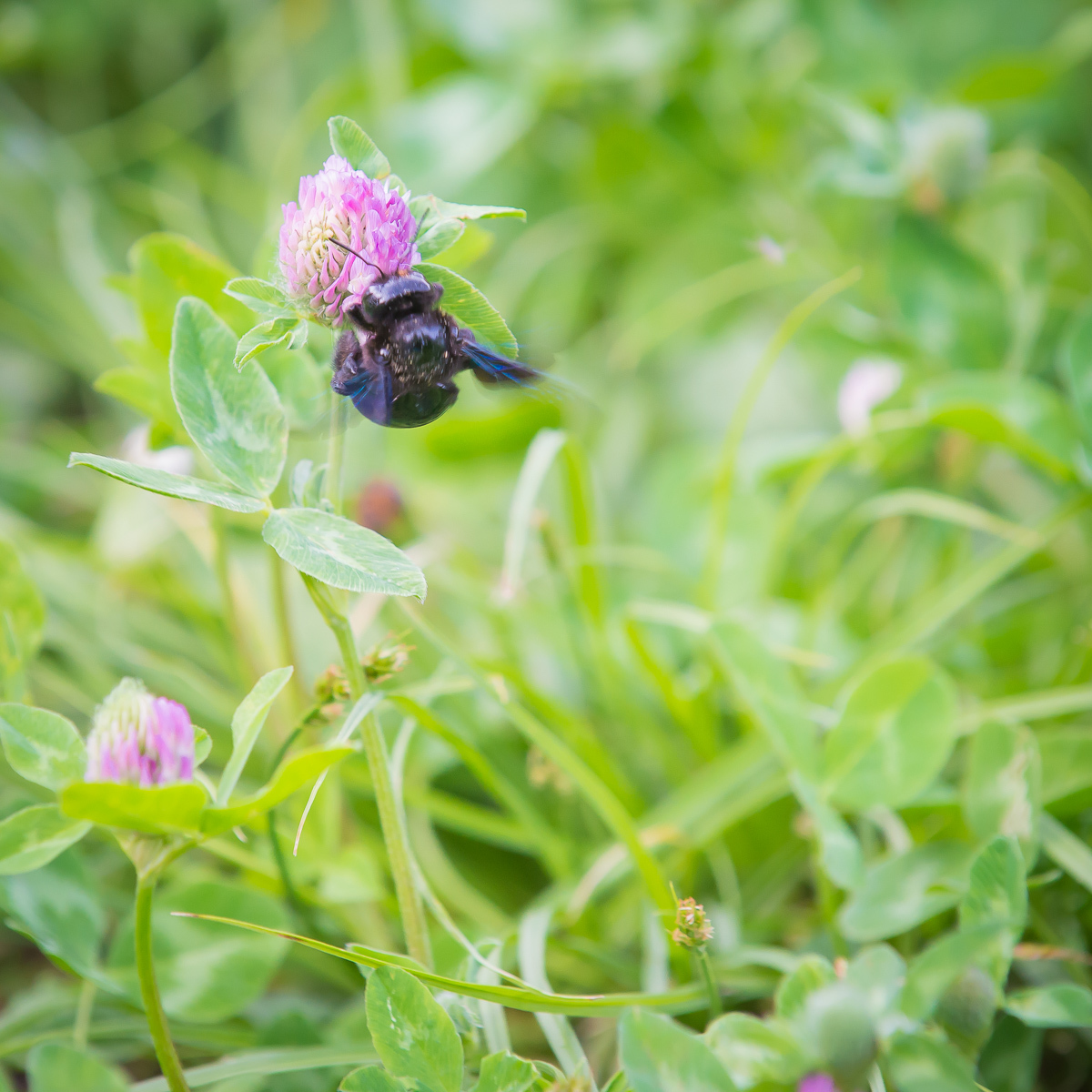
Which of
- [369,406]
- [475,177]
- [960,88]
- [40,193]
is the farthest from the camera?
[40,193]

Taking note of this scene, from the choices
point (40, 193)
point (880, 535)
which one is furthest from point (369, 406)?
point (40, 193)

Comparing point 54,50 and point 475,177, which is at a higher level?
point 54,50

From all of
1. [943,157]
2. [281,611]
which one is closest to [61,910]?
[281,611]

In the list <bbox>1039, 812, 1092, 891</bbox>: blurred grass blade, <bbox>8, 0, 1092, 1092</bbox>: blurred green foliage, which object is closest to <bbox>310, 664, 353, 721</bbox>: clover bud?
<bbox>8, 0, 1092, 1092</bbox>: blurred green foliage

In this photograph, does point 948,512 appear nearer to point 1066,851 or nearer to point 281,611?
point 1066,851

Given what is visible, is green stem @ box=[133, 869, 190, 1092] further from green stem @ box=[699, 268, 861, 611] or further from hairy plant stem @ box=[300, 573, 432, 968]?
green stem @ box=[699, 268, 861, 611]

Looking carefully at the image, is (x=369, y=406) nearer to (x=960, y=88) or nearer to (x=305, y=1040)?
(x=305, y=1040)

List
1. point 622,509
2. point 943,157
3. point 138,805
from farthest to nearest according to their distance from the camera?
point 622,509 < point 943,157 < point 138,805
